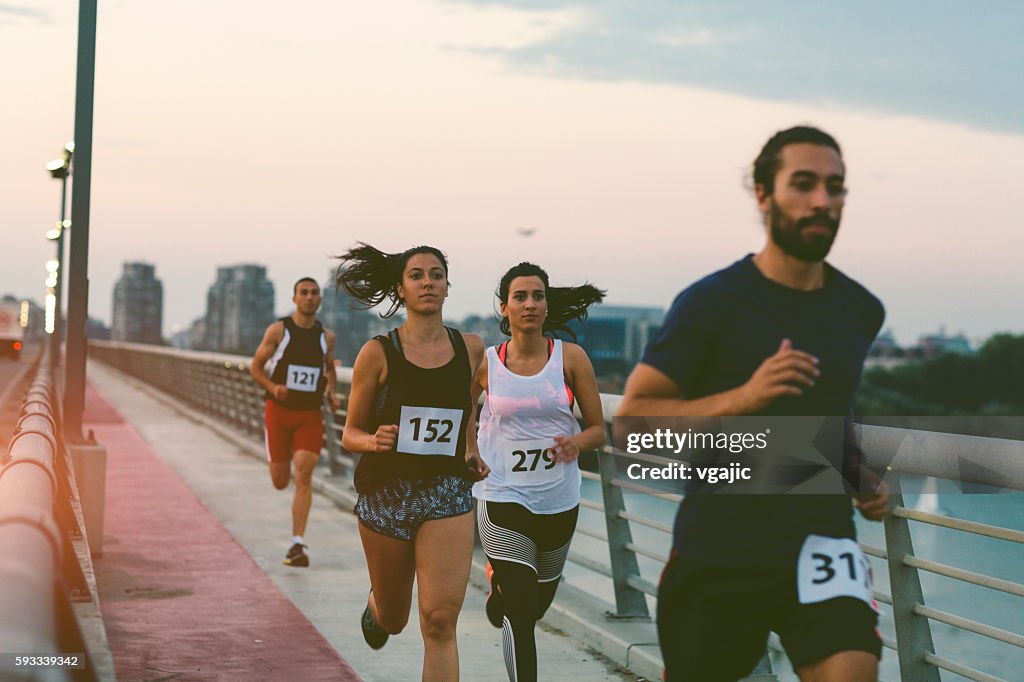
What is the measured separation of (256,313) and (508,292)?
138 metres

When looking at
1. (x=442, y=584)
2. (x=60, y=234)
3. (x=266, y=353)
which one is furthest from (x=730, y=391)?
(x=60, y=234)

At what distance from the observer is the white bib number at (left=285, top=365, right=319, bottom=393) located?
10836 mm

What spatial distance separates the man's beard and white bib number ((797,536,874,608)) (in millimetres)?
699

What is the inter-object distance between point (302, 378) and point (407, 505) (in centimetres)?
514

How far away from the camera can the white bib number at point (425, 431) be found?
5.88 m

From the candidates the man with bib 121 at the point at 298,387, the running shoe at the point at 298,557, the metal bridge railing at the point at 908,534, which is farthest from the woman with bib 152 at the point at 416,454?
the man with bib 121 at the point at 298,387

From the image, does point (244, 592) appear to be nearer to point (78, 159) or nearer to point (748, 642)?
point (78, 159)

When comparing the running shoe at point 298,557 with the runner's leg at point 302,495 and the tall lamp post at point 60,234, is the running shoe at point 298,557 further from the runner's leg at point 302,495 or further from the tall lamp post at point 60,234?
the tall lamp post at point 60,234

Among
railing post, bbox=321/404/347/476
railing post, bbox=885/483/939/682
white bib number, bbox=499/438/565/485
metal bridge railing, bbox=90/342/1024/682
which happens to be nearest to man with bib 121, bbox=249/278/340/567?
metal bridge railing, bbox=90/342/1024/682

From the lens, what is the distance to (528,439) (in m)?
6.31

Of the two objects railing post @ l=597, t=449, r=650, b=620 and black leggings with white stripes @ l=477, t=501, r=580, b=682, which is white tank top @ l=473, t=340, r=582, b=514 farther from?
railing post @ l=597, t=449, r=650, b=620

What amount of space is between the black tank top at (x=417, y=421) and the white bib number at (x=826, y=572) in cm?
257

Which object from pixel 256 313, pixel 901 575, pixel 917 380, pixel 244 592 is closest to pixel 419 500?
pixel 901 575

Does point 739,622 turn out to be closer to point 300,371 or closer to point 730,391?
point 730,391
